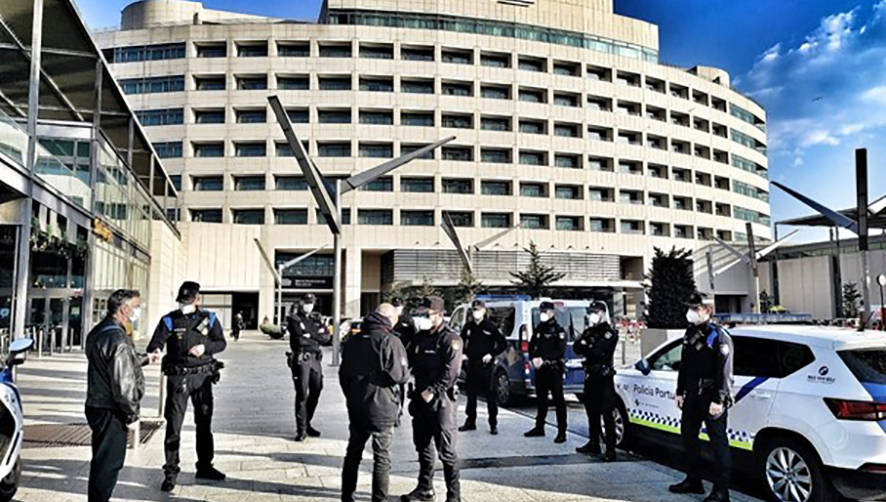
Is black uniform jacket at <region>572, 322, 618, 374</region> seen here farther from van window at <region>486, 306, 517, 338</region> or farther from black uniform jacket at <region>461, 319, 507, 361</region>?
van window at <region>486, 306, 517, 338</region>

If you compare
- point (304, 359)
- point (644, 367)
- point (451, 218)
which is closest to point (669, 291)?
point (644, 367)

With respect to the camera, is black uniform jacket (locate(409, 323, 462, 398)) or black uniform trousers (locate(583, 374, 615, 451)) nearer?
black uniform jacket (locate(409, 323, 462, 398))

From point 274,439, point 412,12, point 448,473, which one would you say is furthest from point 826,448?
point 412,12

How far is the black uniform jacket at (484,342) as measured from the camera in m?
8.46

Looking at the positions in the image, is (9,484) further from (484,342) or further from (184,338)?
(484,342)

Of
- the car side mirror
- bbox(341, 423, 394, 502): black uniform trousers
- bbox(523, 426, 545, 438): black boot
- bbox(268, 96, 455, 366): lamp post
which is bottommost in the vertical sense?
bbox(523, 426, 545, 438): black boot

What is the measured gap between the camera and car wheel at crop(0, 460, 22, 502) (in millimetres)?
5113

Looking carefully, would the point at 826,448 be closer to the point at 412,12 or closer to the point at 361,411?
the point at 361,411

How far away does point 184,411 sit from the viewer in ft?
19.1

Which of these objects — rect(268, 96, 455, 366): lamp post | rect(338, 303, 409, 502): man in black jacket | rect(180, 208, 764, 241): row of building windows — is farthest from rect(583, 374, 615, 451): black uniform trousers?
rect(180, 208, 764, 241): row of building windows

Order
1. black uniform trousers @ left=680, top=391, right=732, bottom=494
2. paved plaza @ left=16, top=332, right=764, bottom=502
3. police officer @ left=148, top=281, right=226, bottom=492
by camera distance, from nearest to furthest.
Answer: black uniform trousers @ left=680, top=391, right=732, bottom=494
paved plaza @ left=16, top=332, right=764, bottom=502
police officer @ left=148, top=281, right=226, bottom=492

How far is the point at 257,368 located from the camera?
18438 millimetres

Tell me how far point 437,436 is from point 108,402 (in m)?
2.60

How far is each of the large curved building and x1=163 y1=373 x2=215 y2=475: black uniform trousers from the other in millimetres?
41770
